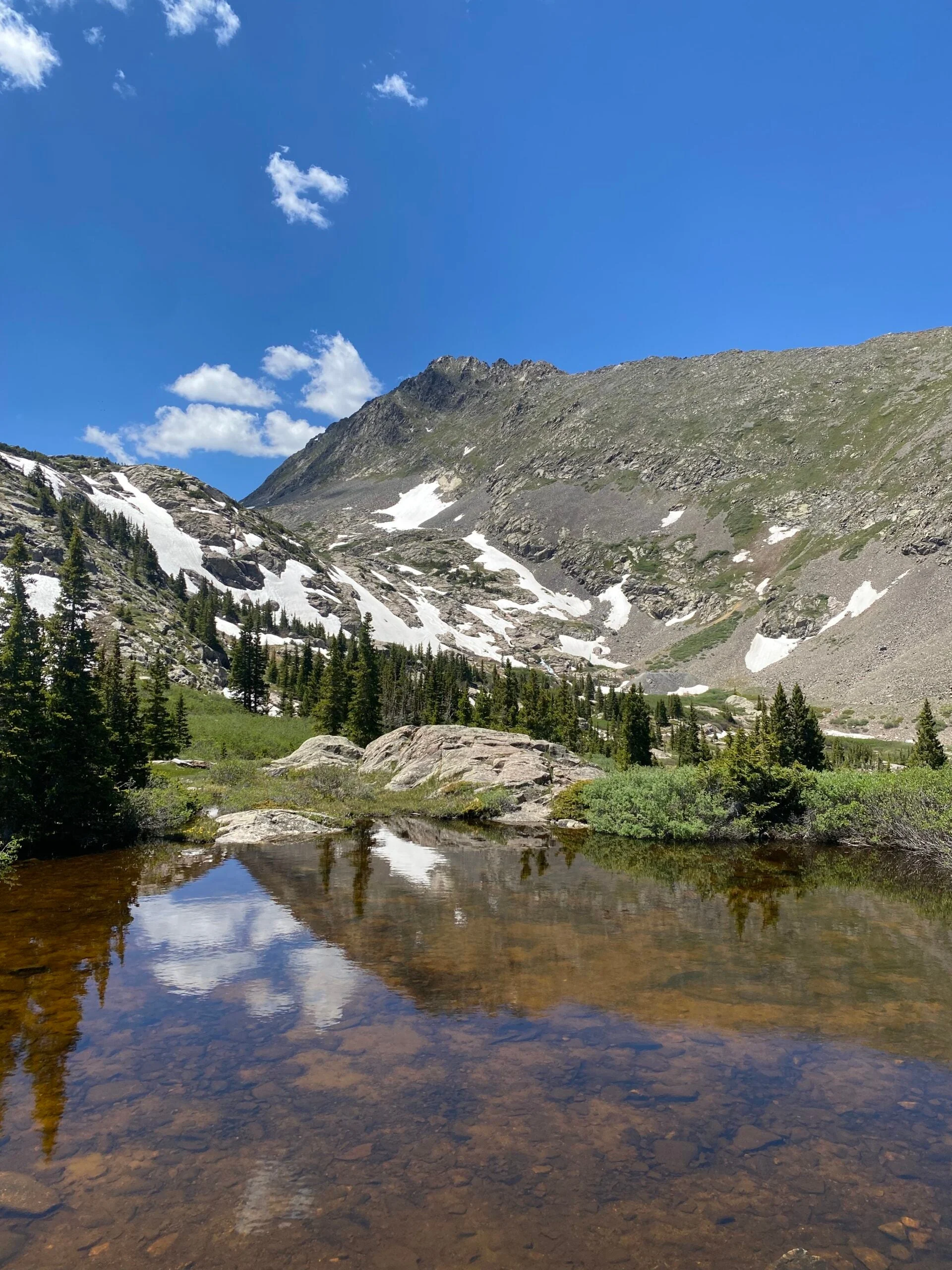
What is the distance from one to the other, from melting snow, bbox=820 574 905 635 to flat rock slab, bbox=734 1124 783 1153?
140991 millimetres

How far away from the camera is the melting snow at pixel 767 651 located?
138000 millimetres

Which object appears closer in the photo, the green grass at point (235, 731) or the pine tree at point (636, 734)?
the green grass at point (235, 731)

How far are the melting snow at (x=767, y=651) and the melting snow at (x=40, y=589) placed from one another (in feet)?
415

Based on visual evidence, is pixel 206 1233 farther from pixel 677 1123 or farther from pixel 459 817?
pixel 459 817

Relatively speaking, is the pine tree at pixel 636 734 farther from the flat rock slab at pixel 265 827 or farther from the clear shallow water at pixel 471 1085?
the clear shallow water at pixel 471 1085

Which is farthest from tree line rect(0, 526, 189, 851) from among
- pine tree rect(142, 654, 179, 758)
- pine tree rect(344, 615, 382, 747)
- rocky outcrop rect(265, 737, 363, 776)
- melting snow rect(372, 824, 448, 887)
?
pine tree rect(344, 615, 382, 747)

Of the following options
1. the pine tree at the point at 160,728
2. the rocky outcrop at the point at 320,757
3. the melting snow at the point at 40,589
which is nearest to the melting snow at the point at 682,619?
the rocky outcrop at the point at 320,757

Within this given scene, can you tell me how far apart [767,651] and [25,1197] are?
15185 centimetres

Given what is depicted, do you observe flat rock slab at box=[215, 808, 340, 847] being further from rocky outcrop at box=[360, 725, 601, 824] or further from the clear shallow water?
the clear shallow water

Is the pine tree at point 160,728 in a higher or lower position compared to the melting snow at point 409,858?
higher

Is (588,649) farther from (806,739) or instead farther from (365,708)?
(806,739)

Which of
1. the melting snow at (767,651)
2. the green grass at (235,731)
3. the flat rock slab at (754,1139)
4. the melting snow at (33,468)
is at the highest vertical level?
the melting snow at (33,468)

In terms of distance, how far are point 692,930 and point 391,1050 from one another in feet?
30.7

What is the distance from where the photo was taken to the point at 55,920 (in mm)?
16250
